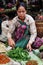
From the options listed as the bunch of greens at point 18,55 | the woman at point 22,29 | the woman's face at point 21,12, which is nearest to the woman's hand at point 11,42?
the woman at point 22,29

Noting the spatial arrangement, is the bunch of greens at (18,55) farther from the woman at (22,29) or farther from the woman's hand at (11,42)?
the woman at (22,29)

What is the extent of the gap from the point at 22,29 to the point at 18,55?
80 centimetres

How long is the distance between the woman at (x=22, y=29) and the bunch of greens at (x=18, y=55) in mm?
386

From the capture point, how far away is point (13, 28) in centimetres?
473

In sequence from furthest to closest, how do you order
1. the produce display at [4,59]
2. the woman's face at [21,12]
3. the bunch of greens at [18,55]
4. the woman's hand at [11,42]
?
the woman's face at [21,12]
the woman's hand at [11,42]
the bunch of greens at [18,55]
the produce display at [4,59]

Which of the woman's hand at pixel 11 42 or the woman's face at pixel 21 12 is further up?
the woman's face at pixel 21 12

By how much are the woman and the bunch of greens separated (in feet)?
1.26

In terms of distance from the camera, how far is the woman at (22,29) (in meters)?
4.57

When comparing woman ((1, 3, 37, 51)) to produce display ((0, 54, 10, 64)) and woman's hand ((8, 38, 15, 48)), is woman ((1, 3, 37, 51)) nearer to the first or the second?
woman's hand ((8, 38, 15, 48))

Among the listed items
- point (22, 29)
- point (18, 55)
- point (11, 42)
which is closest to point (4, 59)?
point (18, 55)

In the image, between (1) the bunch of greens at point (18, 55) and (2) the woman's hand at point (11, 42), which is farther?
(2) the woman's hand at point (11, 42)

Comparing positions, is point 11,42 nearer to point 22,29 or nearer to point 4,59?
point 22,29

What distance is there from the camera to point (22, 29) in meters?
4.68

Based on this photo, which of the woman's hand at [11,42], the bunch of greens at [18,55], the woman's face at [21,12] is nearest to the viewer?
the bunch of greens at [18,55]
